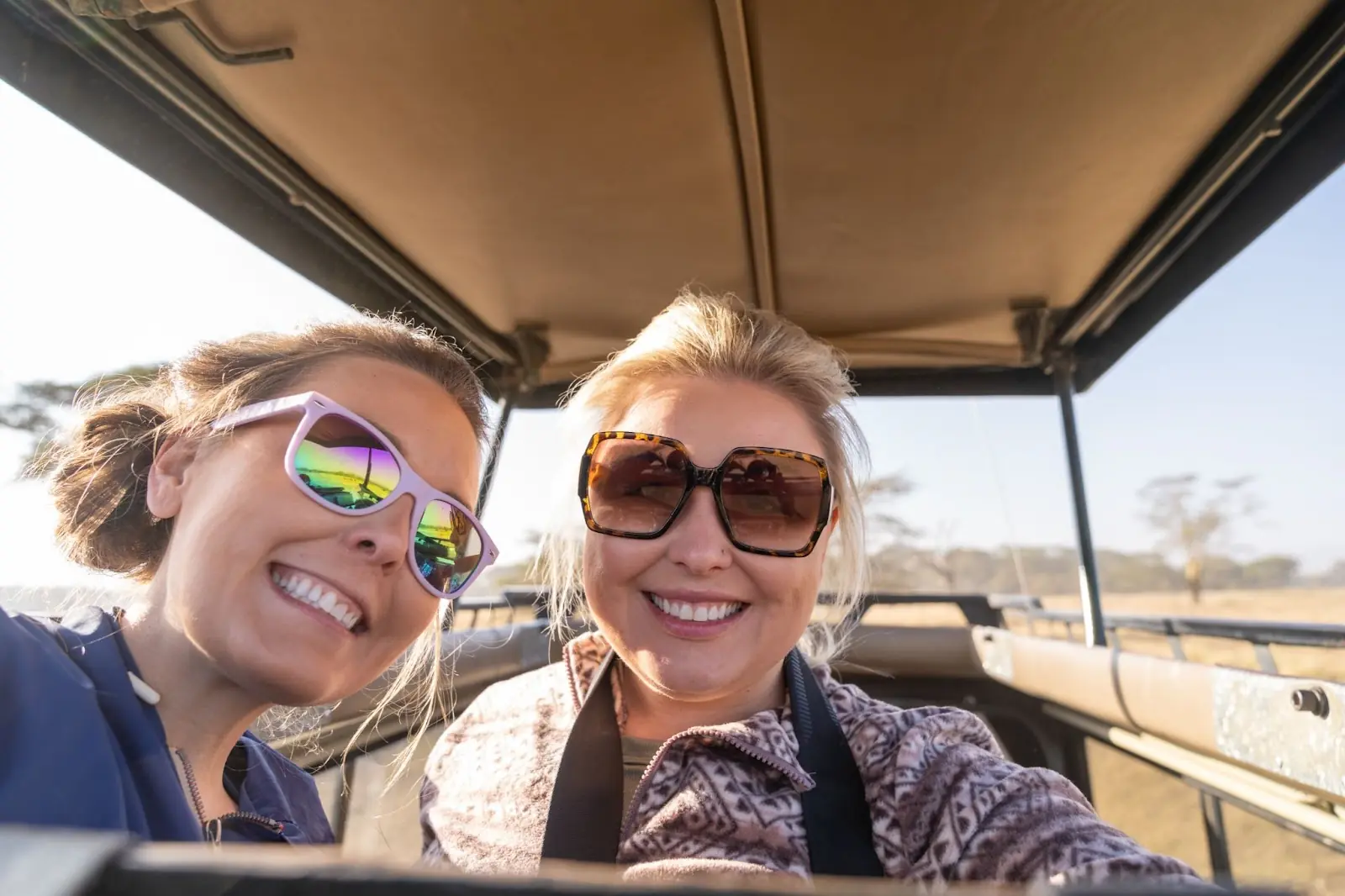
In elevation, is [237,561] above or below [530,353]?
below

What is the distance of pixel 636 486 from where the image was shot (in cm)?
116

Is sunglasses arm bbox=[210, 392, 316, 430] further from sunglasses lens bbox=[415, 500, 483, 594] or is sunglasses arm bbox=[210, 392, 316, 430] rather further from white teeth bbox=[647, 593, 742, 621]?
white teeth bbox=[647, 593, 742, 621]

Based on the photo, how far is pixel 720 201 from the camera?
1.69 metres

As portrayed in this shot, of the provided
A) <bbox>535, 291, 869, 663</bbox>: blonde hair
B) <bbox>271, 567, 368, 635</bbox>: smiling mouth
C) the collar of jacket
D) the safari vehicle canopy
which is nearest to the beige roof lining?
the safari vehicle canopy

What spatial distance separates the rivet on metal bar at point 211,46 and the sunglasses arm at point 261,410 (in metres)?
0.65

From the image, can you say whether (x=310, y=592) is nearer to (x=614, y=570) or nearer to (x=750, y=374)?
(x=614, y=570)

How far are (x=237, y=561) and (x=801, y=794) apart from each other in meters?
0.76

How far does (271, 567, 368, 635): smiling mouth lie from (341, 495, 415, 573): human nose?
6cm

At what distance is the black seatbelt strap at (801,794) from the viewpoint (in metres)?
0.98

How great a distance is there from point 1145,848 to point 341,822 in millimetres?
1651

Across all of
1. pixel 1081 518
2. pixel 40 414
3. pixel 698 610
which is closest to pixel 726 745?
pixel 698 610

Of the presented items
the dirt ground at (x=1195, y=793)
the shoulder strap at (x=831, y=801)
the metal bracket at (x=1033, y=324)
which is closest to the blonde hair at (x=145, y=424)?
the shoulder strap at (x=831, y=801)

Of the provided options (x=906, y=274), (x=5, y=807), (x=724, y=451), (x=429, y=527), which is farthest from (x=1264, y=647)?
(x=5, y=807)

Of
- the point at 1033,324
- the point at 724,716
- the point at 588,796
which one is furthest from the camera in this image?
the point at 1033,324
